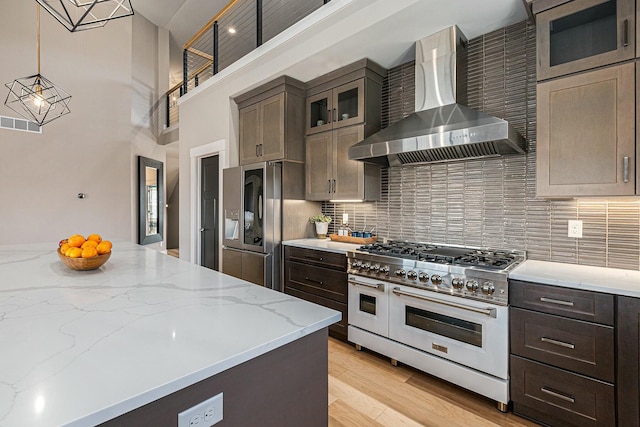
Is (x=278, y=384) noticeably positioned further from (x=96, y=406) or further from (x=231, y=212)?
(x=231, y=212)

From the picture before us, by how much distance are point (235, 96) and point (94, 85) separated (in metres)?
3.00

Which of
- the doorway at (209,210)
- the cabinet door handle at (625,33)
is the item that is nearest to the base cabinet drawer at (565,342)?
the cabinet door handle at (625,33)

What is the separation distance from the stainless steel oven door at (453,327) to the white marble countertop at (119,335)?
4.54 ft

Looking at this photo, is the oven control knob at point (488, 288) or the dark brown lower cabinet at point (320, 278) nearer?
the oven control knob at point (488, 288)

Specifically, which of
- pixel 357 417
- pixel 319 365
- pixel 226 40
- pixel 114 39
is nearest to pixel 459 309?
pixel 357 417

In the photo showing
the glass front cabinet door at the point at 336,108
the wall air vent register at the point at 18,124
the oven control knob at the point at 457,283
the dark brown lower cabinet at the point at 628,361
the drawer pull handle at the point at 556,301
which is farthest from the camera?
the wall air vent register at the point at 18,124

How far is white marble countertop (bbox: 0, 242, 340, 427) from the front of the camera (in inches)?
24.4

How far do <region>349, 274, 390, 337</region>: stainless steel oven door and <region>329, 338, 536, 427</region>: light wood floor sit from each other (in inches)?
12.0

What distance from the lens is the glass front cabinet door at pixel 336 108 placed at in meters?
3.17

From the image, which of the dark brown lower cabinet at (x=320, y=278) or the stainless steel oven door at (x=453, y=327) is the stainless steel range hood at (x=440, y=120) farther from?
the stainless steel oven door at (x=453, y=327)

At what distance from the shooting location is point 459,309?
2133mm

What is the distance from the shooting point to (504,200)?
101 inches

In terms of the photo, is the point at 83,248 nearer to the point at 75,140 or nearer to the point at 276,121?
the point at 276,121

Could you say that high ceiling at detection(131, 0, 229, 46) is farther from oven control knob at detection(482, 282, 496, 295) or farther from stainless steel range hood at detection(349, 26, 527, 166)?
oven control knob at detection(482, 282, 496, 295)
